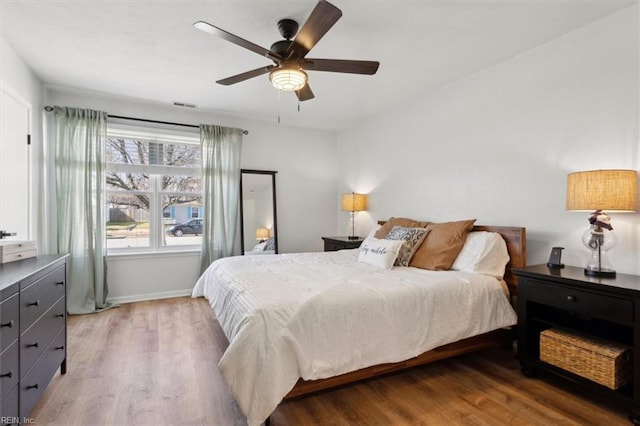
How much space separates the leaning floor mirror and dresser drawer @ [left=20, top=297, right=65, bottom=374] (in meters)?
2.56

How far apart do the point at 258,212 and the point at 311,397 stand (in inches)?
124

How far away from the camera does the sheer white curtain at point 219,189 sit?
433cm

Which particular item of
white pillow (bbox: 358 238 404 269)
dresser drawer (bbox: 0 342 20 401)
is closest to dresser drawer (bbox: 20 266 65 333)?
dresser drawer (bbox: 0 342 20 401)

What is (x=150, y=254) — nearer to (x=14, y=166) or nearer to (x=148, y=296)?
(x=148, y=296)

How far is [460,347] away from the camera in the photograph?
2.39 metres

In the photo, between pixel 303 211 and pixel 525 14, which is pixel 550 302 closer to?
pixel 525 14

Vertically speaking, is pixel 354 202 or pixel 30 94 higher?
pixel 30 94

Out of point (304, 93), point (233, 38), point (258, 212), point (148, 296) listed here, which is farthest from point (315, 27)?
point (148, 296)

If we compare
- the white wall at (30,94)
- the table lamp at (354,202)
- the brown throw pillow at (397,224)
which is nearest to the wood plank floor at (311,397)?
the brown throw pillow at (397,224)

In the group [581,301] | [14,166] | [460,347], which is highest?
[14,166]

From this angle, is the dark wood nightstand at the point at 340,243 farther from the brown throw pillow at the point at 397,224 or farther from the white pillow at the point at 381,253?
the white pillow at the point at 381,253

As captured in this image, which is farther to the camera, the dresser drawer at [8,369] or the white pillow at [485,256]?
the white pillow at [485,256]

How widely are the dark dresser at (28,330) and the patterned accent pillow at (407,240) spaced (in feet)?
8.22

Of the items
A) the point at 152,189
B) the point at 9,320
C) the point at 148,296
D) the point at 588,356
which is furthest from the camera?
the point at 152,189
